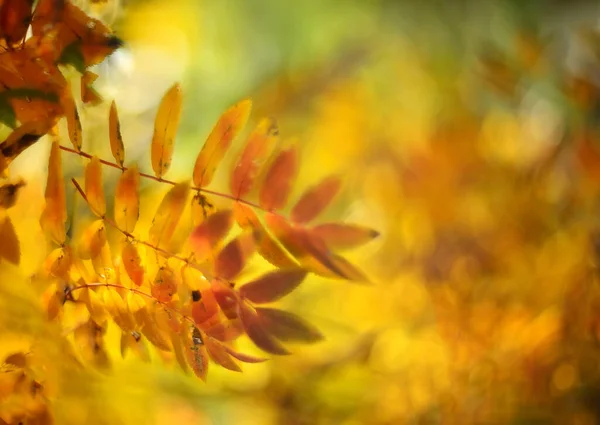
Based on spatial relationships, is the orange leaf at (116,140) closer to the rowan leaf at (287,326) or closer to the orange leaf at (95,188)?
the orange leaf at (95,188)

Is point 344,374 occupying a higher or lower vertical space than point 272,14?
lower

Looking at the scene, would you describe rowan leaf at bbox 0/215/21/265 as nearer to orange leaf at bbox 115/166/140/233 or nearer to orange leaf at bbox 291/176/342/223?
orange leaf at bbox 115/166/140/233

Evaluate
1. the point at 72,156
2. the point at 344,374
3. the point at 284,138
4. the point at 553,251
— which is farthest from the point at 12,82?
the point at 553,251

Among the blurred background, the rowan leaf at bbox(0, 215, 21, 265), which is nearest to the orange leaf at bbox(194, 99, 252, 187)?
the blurred background

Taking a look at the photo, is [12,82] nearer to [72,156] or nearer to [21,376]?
[72,156]

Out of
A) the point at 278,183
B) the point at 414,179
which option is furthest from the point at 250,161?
the point at 414,179

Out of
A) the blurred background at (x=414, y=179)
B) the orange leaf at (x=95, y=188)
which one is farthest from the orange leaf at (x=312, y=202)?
the orange leaf at (x=95, y=188)
